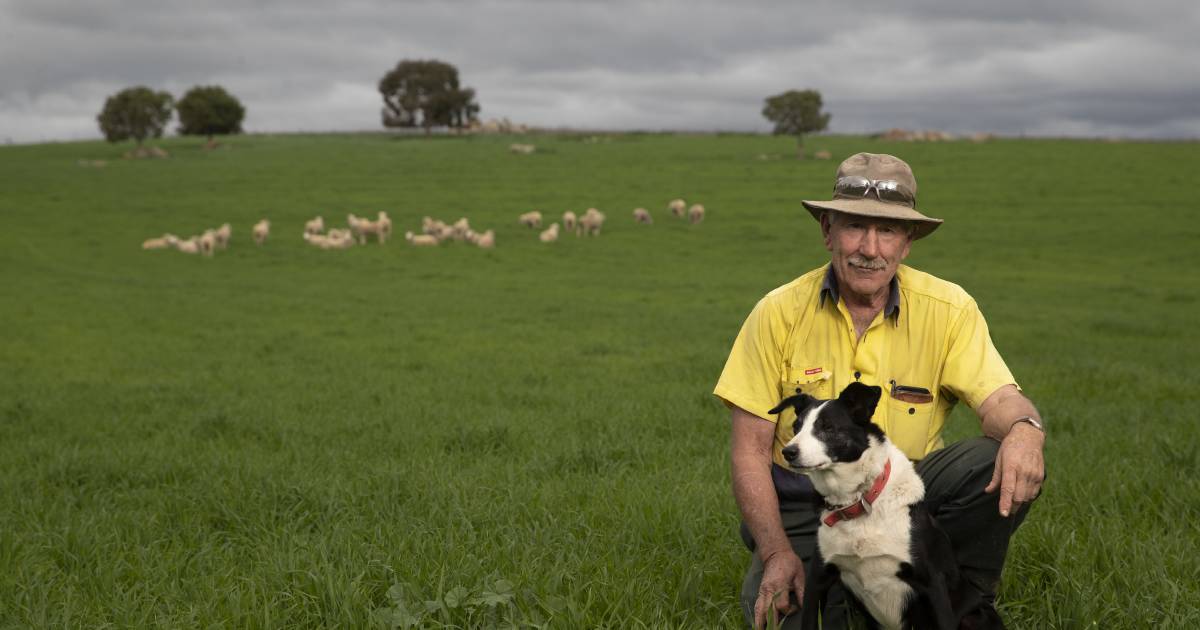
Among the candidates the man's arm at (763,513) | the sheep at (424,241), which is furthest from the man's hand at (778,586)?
the sheep at (424,241)

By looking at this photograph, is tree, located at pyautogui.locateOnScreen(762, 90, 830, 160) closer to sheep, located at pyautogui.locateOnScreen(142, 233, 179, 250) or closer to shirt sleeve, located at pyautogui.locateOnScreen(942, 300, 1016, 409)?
sheep, located at pyautogui.locateOnScreen(142, 233, 179, 250)

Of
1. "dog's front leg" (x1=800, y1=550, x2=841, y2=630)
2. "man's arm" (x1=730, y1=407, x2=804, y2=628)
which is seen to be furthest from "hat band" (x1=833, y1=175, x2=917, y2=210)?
"dog's front leg" (x1=800, y1=550, x2=841, y2=630)

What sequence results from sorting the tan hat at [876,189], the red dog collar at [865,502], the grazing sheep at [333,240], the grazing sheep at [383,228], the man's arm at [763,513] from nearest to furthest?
the red dog collar at [865,502] → the man's arm at [763,513] → the tan hat at [876,189] → the grazing sheep at [333,240] → the grazing sheep at [383,228]

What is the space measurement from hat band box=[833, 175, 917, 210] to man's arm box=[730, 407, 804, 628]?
41.6 inches

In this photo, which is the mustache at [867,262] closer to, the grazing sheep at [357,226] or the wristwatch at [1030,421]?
the wristwatch at [1030,421]

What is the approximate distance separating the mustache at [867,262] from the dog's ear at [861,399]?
2.65ft

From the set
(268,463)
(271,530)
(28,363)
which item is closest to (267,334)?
(28,363)

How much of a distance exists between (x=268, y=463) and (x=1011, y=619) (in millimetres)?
5193

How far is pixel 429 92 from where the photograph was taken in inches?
3750

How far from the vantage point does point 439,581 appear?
416 centimetres

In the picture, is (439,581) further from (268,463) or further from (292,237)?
(292,237)

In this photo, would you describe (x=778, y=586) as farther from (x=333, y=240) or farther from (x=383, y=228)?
(x=383, y=228)

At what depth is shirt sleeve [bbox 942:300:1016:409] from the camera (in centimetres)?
397

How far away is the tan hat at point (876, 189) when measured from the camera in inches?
153
